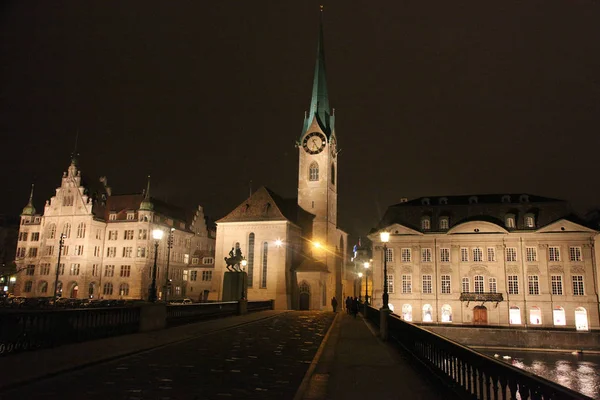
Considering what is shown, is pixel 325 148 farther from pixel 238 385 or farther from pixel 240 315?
pixel 238 385

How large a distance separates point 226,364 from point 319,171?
181 ft

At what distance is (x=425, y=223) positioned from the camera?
215 ft

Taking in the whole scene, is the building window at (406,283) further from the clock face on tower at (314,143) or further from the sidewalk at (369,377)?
the sidewalk at (369,377)

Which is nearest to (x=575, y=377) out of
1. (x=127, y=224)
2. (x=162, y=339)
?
(x=162, y=339)

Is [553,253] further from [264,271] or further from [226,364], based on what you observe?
[226,364]

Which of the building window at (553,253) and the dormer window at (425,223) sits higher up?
the dormer window at (425,223)

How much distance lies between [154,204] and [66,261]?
15.8 metres

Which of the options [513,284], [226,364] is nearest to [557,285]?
[513,284]

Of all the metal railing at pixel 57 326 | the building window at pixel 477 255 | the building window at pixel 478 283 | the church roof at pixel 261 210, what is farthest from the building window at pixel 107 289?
the metal railing at pixel 57 326

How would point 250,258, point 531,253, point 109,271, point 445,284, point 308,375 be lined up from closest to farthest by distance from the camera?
point 308,375
point 250,258
point 531,253
point 445,284
point 109,271

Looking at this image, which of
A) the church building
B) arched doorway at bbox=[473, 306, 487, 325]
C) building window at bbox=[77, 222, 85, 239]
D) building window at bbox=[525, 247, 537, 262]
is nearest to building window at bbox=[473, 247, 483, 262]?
building window at bbox=[525, 247, 537, 262]

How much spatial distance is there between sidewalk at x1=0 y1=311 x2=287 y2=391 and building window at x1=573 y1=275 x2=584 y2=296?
5431cm

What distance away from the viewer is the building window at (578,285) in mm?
58844

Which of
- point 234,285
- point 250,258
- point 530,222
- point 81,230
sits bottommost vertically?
point 234,285
